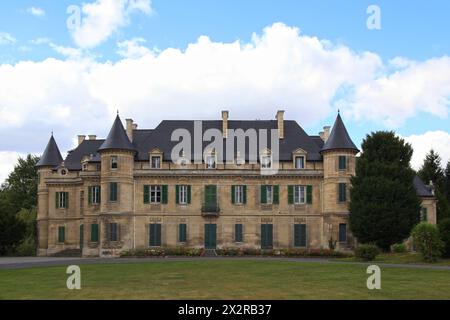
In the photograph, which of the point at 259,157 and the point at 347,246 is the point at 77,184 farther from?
the point at 347,246

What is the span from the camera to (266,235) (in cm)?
5122

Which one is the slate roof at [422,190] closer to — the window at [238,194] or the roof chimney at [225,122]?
the window at [238,194]

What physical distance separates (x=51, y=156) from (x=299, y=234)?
928 inches

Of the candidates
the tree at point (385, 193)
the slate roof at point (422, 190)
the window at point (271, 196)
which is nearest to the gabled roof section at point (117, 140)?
the window at point (271, 196)

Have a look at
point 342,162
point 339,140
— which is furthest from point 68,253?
point 339,140

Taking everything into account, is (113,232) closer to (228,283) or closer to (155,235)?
(155,235)

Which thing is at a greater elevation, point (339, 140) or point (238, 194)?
point (339, 140)

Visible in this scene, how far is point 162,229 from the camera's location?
51.2 m

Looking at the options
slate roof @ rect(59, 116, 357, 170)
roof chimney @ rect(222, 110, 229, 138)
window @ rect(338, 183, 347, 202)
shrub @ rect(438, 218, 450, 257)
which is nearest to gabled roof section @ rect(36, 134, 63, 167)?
slate roof @ rect(59, 116, 357, 170)

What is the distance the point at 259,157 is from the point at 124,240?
13.0 metres

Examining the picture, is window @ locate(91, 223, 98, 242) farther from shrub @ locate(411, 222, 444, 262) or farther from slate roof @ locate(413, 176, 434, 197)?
slate roof @ locate(413, 176, 434, 197)

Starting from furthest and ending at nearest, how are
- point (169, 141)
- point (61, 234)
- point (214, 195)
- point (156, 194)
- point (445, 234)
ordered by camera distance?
point (61, 234), point (169, 141), point (214, 195), point (156, 194), point (445, 234)

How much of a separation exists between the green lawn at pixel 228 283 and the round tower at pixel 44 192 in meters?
25.4
